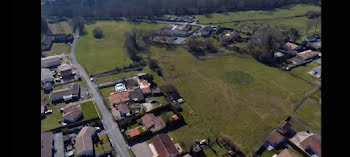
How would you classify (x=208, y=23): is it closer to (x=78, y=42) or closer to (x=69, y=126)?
(x=78, y=42)

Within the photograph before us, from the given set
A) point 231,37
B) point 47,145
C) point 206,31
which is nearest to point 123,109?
point 47,145

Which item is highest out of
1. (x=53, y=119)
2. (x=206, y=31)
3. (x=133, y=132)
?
(x=206, y=31)

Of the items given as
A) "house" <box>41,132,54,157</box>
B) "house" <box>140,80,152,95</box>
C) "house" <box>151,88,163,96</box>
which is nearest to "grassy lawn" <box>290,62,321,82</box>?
"house" <box>151,88,163,96</box>

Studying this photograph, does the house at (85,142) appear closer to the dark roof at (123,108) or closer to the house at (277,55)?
the dark roof at (123,108)

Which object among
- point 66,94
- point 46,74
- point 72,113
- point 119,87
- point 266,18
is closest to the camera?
point 72,113

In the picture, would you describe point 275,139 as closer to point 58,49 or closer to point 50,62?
point 50,62

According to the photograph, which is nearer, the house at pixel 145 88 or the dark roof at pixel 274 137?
the dark roof at pixel 274 137

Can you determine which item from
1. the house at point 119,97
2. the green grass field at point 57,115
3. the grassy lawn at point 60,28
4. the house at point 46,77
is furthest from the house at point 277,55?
the grassy lawn at point 60,28
